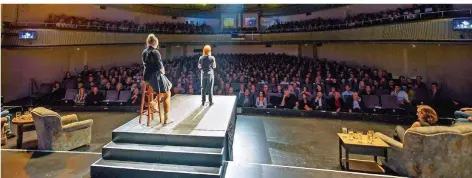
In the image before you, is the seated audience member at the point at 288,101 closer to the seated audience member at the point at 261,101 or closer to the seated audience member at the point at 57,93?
the seated audience member at the point at 261,101

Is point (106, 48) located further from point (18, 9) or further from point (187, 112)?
point (187, 112)

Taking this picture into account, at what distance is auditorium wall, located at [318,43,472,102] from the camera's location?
6.82 metres

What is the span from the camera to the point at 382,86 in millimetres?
7035

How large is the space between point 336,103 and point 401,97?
1.84 m

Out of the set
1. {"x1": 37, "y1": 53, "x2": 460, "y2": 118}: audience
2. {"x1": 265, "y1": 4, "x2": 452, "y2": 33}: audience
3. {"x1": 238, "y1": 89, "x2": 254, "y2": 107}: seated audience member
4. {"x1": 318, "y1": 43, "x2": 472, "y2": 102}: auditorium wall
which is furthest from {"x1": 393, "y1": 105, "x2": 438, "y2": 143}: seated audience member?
{"x1": 318, "y1": 43, "x2": 472, "y2": 102}: auditorium wall

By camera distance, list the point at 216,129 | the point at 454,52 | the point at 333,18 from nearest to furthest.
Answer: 1. the point at 216,129
2. the point at 454,52
3. the point at 333,18

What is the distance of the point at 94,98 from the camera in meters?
7.13

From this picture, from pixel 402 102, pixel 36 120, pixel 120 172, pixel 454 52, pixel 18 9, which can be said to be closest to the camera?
pixel 120 172

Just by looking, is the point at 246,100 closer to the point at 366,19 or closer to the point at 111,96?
the point at 111,96

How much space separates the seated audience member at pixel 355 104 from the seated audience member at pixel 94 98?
725 cm

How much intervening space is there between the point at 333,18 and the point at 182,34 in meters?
8.70

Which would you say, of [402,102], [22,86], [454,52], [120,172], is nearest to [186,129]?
[120,172]

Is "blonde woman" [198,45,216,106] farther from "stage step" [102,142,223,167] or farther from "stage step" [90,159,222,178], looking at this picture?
"stage step" [90,159,222,178]

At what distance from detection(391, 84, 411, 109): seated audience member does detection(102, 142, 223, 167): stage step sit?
18.4 feet
